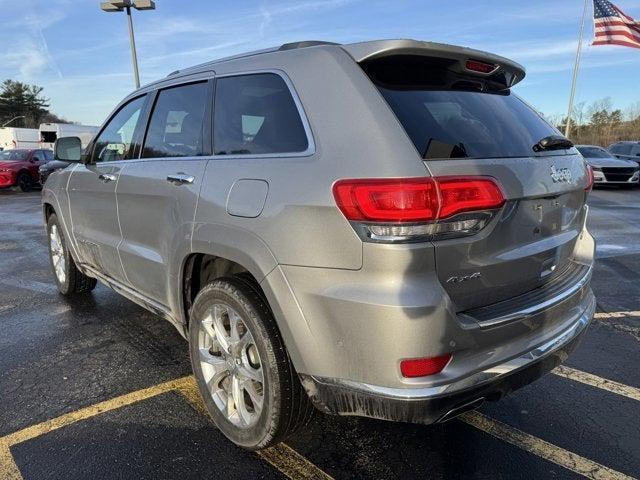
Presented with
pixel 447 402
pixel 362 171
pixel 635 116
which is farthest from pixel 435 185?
pixel 635 116

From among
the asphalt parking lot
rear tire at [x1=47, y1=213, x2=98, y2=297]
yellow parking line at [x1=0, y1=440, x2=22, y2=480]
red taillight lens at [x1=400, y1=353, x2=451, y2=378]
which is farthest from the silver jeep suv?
rear tire at [x1=47, y1=213, x2=98, y2=297]

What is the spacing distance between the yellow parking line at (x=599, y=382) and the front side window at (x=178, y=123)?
2734 millimetres

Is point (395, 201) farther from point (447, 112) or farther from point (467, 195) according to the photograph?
point (447, 112)

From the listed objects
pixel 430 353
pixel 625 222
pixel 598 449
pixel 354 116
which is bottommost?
pixel 625 222

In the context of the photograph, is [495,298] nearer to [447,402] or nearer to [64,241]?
[447,402]

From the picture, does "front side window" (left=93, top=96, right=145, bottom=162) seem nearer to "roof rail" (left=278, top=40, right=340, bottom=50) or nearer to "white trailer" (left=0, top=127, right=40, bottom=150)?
"roof rail" (left=278, top=40, right=340, bottom=50)

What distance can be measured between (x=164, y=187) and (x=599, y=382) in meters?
2.97

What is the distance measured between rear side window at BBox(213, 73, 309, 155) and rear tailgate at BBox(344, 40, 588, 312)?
0.40 m

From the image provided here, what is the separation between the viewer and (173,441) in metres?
2.70

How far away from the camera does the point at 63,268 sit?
519cm

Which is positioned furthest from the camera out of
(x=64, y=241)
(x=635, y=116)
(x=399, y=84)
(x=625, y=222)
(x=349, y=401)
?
(x=635, y=116)

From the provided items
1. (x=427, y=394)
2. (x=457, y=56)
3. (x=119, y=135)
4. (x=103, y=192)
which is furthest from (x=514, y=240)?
(x=119, y=135)

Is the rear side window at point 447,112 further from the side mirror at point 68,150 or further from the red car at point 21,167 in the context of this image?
the red car at point 21,167

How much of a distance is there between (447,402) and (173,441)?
150cm
